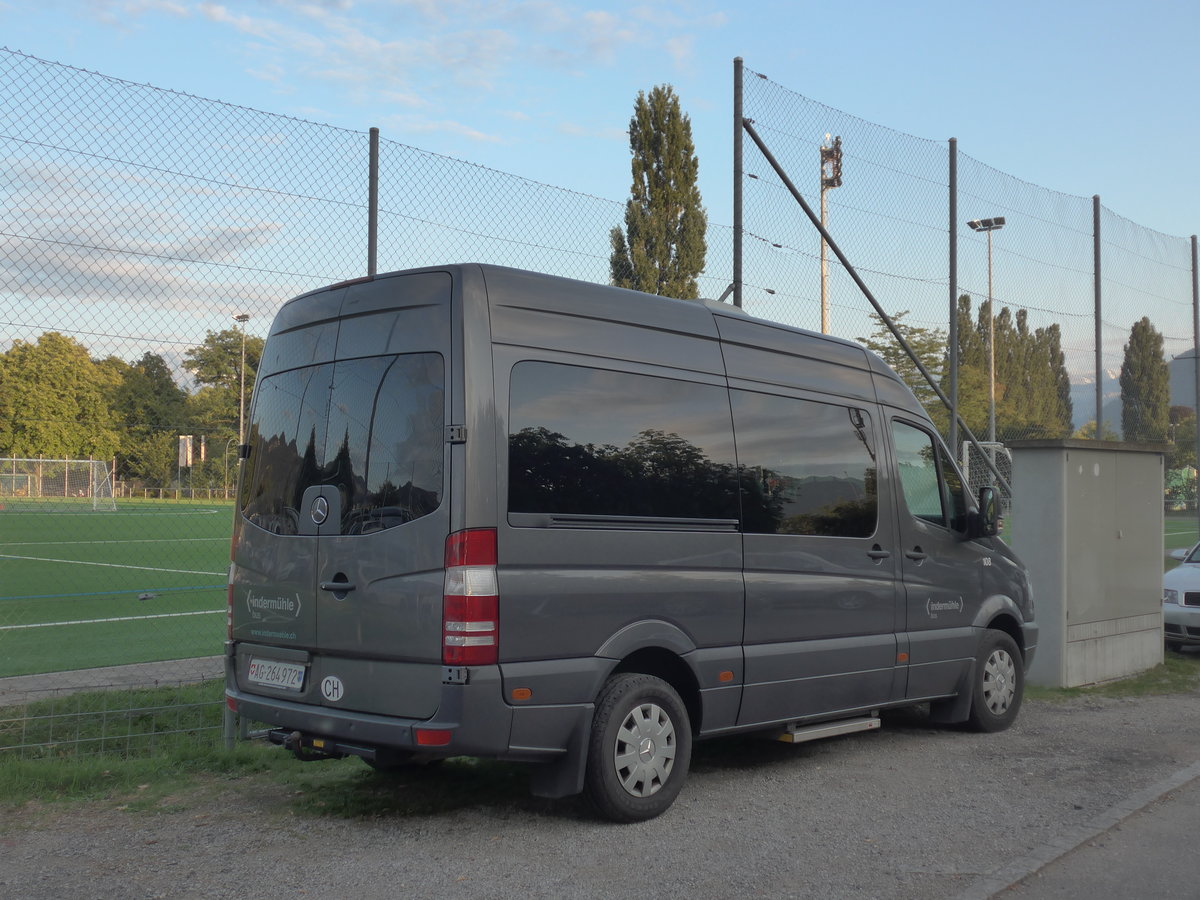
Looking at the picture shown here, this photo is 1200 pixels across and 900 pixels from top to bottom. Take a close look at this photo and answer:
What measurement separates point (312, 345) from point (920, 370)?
7967mm

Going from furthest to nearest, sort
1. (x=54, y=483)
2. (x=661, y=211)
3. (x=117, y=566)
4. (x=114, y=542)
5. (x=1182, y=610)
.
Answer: (x=54, y=483)
(x=114, y=542)
(x=117, y=566)
(x=661, y=211)
(x=1182, y=610)

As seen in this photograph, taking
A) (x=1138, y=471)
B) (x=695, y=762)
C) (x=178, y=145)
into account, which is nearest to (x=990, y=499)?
(x=695, y=762)

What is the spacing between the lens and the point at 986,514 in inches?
320

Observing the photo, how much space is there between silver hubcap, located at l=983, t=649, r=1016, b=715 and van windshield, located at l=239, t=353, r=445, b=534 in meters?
4.63

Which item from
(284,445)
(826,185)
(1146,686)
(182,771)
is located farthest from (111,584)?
(1146,686)

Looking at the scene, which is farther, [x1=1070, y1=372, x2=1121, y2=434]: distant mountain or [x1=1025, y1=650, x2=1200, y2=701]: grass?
[x1=1070, y1=372, x2=1121, y2=434]: distant mountain

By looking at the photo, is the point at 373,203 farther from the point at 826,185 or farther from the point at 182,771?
the point at 826,185

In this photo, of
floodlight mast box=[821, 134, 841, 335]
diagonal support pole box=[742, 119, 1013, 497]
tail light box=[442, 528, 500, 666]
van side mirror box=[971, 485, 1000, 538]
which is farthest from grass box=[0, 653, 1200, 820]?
diagonal support pole box=[742, 119, 1013, 497]

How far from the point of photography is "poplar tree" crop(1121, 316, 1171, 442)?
62.1 ft

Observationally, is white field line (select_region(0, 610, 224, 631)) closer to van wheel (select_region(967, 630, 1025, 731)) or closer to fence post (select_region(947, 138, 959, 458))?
fence post (select_region(947, 138, 959, 458))

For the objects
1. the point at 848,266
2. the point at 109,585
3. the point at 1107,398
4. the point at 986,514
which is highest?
the point at 848,266

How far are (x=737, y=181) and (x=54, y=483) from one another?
3349 cm

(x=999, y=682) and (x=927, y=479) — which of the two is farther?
(x=999, y=682)

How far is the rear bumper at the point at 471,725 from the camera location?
16.9ft
